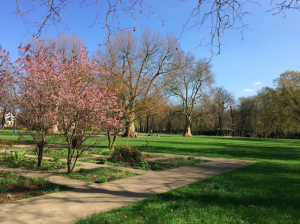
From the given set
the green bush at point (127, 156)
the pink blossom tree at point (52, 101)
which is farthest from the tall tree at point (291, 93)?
the pink blossom tree at point (52, 101)

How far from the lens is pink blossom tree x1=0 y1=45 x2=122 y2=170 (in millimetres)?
7410

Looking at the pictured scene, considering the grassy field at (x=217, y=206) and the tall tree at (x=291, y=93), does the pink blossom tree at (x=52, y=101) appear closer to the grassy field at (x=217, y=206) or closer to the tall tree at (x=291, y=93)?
the grassy field at (x=217, y=206)

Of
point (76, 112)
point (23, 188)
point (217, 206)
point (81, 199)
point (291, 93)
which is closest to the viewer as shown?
point (217, 206)

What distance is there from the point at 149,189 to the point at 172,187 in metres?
0.64

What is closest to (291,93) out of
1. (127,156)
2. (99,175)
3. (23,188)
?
(127,156)

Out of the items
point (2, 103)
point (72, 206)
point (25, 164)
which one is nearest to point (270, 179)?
point (72, 206)

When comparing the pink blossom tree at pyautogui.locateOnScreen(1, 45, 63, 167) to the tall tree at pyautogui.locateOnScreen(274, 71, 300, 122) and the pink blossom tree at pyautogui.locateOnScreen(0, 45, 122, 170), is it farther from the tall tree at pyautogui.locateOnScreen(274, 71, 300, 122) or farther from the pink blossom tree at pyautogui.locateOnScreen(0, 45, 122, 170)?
the tall tree at pyautogui.locateOnScreen(274, 71, 300, 122)

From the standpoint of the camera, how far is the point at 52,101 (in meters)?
8.09

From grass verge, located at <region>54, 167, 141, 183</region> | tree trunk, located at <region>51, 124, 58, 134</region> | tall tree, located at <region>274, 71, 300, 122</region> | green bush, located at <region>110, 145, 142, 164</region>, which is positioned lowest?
grass verge, located at <region>54, 167, 141, 183</region>

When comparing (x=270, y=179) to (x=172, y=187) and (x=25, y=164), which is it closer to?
(x=172, y=187)

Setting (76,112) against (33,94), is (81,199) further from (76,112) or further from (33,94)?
(33,94)

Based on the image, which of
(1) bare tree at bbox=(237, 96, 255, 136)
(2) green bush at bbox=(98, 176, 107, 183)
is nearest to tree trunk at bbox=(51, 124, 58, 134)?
(2) green bush at bbox=(98, 176, 107, 183)

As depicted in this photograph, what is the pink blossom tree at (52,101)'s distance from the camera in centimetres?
741

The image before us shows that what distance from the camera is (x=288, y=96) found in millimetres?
34031
